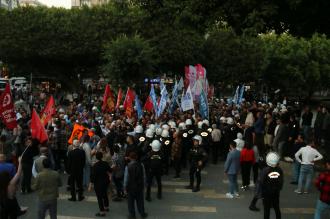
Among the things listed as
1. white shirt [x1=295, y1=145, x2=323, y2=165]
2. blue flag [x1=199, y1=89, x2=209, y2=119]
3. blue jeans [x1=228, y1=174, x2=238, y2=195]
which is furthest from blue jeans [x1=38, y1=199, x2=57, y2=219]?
blue flag [x1=199, y1=89, x2=209, y2=119]

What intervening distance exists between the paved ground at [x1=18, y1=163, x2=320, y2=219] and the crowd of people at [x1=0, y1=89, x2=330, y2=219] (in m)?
0.30

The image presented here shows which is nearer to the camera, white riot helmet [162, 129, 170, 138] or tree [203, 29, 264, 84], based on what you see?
white riot helmet [162, 129, 170, 138]

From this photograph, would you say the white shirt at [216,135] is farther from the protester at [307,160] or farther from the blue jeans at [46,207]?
the blue jeans at [46,207]

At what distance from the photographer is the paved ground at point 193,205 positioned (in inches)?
447

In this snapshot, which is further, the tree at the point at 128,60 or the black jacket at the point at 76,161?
the tree at the point at 128,60

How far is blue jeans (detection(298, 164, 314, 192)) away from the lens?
1277 centimetres

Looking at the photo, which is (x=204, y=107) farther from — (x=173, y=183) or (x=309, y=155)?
(x=309, y=155)

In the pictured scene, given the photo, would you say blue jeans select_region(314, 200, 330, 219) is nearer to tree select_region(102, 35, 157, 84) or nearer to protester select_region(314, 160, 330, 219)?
protester select_region(314, 160, 330, 219)

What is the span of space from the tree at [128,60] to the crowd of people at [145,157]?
1074 centimetres

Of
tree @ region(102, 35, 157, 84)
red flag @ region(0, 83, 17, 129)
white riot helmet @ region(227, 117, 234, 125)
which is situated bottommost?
white riot helmet @ region(227, 117, 234, 125)

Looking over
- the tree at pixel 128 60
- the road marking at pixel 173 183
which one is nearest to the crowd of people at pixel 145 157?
the road marking at pixel 173 183

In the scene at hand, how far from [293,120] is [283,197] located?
5.08 meters

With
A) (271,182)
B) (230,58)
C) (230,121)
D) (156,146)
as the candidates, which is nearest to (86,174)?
(156,146)

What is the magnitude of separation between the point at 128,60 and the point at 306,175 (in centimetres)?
1892
